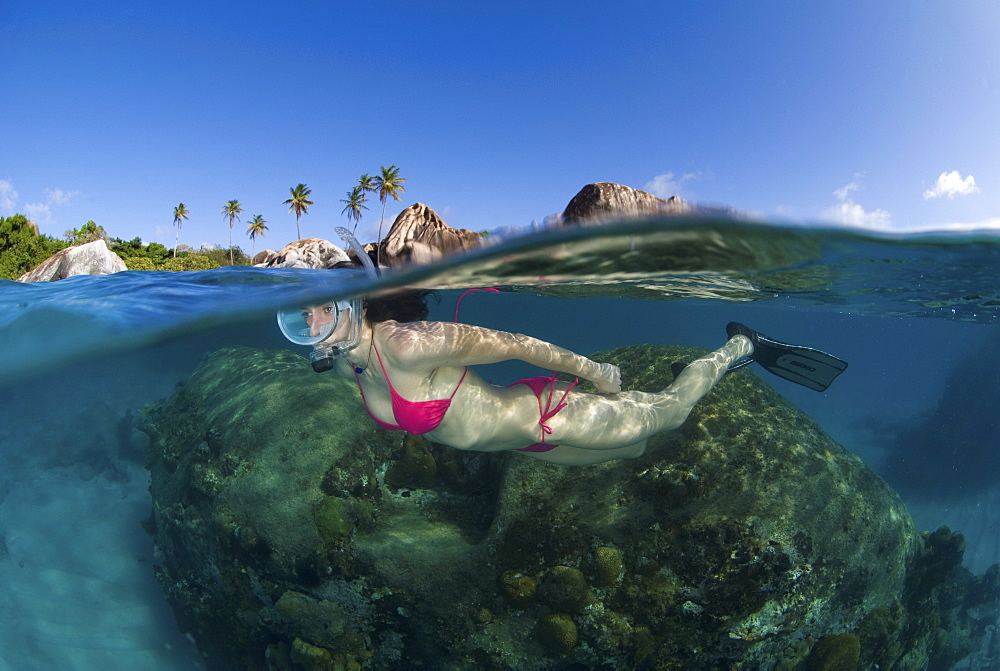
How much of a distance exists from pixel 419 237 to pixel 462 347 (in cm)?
278

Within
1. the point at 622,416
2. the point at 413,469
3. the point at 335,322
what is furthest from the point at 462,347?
the point at 413,469

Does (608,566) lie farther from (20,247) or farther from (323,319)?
(20,247)

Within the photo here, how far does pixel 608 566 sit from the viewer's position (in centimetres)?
522

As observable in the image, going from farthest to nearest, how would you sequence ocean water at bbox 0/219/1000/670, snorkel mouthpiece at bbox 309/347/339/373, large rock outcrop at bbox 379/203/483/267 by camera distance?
1. ocean water at bbox 0/219/1000/670
2. large rock outcrop at bbox 379/203/483/267
3. snorkel mouthpiece at bbox 309/347/339/373

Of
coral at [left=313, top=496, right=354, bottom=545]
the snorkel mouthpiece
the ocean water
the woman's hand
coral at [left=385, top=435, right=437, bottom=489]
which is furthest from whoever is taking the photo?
coral at [left=385, top=435, right=437, bottom=489]

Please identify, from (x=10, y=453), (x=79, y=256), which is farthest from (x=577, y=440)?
(x=10, y=453)

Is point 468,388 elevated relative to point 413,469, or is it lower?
elevated

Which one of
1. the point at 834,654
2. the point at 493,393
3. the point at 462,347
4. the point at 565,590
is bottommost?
the point at 834,654

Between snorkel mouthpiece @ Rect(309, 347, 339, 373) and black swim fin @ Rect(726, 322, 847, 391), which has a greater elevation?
snorkel mouthpiece @ Rect(309, 347, 339, 373)

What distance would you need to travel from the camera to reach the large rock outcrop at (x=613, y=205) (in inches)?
206

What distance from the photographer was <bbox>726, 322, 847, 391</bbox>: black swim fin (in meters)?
6.73

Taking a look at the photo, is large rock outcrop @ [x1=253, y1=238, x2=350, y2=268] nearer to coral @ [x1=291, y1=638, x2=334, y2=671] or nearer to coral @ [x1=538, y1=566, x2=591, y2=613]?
coral @ [x1=291, y1=638, x2=334, y2=671]

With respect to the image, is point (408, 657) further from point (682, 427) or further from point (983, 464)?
point (983, 464)

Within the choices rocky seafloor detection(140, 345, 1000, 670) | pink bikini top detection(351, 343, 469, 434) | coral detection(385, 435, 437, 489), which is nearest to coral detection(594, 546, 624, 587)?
rocky seafloor detection(140, 345, 1000, 670)
